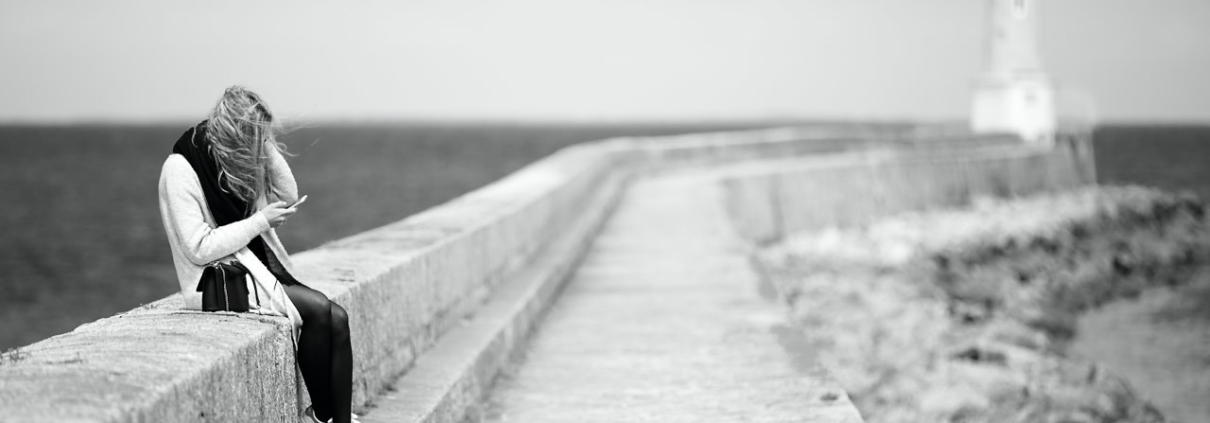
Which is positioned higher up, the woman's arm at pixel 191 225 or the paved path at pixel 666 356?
the woman's arm at pixel 191 225

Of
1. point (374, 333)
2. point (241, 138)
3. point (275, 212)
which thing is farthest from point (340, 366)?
point (374, 333)

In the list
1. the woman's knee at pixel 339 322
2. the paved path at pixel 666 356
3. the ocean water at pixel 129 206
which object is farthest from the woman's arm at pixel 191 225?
the paved path at pixel 666 356

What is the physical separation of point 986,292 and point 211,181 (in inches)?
573

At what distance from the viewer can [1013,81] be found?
37969mm

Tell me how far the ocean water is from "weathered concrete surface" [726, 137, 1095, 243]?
673 cm

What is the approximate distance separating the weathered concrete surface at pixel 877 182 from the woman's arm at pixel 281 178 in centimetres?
1315

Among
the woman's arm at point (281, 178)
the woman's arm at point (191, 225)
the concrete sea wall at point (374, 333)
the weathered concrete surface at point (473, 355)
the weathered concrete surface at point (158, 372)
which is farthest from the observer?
the weathered concrete surface at point (473, 355)

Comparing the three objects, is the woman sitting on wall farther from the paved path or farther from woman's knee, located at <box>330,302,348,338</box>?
the paved path

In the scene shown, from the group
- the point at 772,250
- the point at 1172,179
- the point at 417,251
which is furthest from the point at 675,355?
the point at 1172,179

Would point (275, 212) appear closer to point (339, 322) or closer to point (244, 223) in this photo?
point (244, 223)

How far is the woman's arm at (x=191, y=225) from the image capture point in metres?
3.53

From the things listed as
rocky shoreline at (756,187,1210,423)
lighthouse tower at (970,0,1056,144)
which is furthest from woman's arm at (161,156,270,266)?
lighthouse tower at (970,0,1056,144)

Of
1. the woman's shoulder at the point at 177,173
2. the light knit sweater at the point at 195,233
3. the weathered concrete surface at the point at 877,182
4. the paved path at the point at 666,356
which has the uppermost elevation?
the woman's shoulder at the point at 177,173

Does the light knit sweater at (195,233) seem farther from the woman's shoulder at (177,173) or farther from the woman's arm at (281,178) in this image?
the woman's arm at (281,178)
